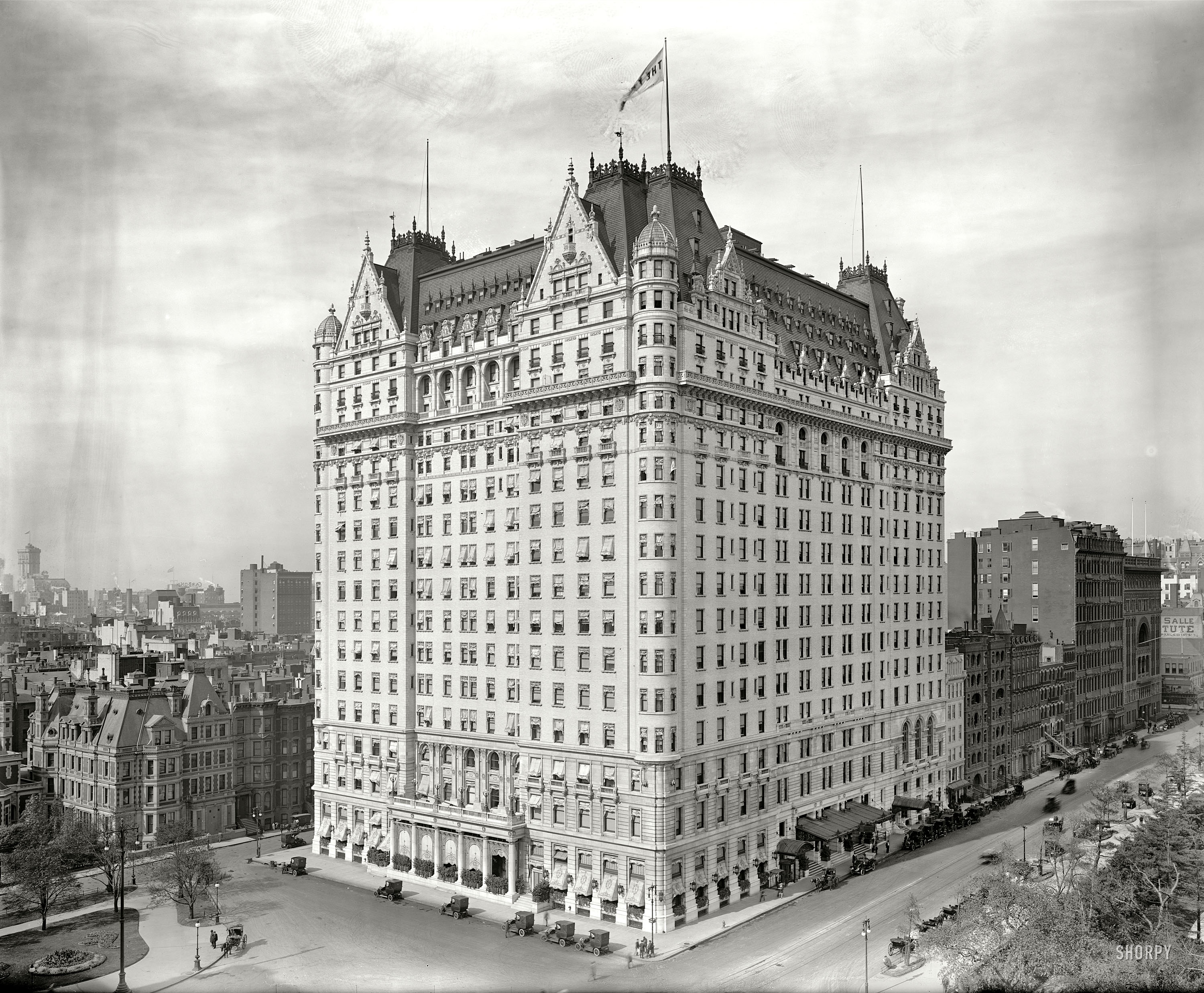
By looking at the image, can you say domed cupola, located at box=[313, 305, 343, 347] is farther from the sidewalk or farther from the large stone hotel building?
the sidewalk

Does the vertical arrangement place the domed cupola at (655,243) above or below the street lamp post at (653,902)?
above

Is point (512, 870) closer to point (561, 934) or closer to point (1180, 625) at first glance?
point (561, 934)

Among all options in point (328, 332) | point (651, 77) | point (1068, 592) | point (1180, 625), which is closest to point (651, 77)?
point (651, 77)

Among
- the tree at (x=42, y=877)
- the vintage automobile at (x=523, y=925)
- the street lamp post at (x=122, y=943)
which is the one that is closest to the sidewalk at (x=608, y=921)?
the vintage automobile at (x=523, y=925)

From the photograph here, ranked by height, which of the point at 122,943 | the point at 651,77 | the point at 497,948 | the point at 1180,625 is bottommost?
the point at 497,948

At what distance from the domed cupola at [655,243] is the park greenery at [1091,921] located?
47365 millimetres

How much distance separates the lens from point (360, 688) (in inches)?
3944

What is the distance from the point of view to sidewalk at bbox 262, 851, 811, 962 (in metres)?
72.7

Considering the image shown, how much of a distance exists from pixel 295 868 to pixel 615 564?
38676mm

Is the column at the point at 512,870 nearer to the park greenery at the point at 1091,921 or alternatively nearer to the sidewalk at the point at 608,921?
the sidewalk at the point at 608,921

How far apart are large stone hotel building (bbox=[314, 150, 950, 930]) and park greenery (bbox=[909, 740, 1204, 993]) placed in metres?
20.3

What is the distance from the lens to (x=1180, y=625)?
644 ft

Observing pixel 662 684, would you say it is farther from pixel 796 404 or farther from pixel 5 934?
pixel 5 934

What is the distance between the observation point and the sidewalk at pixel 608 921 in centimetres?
7269
